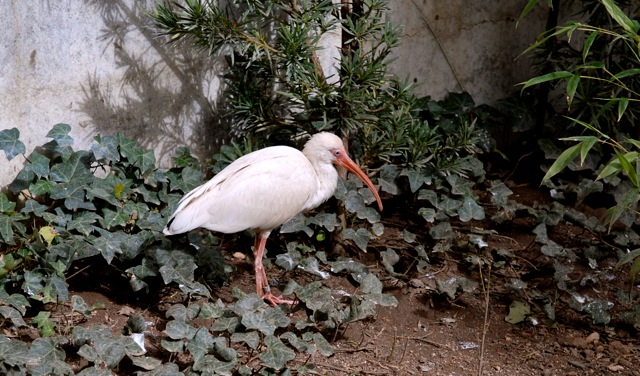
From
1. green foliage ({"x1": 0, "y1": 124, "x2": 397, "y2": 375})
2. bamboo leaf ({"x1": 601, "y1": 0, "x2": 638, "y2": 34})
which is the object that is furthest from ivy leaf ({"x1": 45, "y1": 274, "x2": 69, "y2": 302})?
bamboo leaf ({"x1": 601, "y1": 0, "x2": 638, "y2": 34})

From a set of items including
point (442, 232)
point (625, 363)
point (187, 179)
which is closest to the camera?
point (625, 363)

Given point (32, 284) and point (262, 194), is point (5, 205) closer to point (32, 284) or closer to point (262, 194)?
point (32, 284)

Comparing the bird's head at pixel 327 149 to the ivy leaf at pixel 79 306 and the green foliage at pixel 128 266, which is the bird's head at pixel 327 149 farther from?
the ivy leaf at pixel 79 306

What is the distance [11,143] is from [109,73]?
2.22ft

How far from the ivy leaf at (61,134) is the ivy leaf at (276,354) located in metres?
1.59

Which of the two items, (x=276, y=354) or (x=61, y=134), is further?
(x=61, y=134)

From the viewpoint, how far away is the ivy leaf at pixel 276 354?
3818mm

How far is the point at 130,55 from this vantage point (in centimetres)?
486

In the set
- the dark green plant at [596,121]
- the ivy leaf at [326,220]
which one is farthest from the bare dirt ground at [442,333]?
the ivy leaf at [326,220]

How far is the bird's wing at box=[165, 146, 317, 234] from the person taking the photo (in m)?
4.39

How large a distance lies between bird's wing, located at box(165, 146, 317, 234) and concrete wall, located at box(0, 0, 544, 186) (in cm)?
70

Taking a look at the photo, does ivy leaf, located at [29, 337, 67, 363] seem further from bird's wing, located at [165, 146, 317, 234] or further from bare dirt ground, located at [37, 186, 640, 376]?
bird's wing, located at [165, 146, 317, 234]

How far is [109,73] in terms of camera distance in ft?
15.8

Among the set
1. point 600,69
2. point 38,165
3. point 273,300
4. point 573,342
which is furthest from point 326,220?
point 600,69
